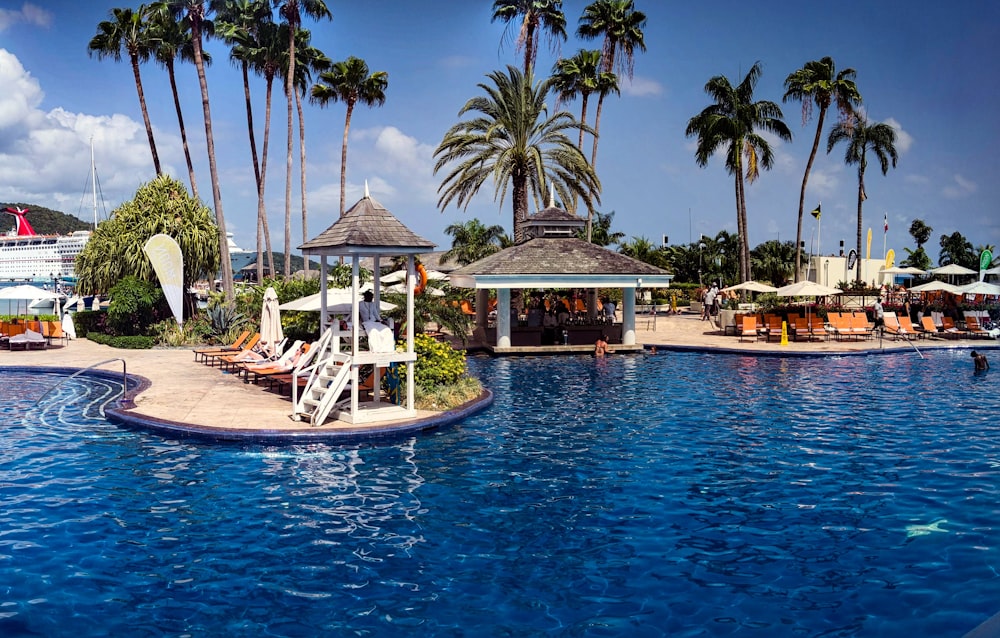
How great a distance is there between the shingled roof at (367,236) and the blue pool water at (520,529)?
3.38 meters

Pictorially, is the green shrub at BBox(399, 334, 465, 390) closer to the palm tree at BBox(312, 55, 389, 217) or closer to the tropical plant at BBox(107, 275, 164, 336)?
the tropical plant at BBox(107, 275, 164, 336)

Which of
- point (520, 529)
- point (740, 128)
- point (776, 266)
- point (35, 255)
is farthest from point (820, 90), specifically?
point (35, 255)

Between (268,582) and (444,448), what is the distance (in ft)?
17.7

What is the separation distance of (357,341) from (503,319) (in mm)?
12978

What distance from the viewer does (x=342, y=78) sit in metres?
48.9

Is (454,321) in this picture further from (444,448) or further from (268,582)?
(268,582)

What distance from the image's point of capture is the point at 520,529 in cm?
915

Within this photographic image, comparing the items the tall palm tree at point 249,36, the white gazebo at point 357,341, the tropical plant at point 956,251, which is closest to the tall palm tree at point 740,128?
the tall palm tree at point 249,36

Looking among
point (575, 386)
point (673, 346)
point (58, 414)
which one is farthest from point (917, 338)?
point (58, 414)

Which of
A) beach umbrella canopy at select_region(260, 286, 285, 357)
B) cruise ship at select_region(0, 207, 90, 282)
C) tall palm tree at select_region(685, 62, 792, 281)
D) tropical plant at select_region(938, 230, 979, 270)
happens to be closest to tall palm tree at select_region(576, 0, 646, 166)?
tall palm tree at select_region(685, 62, 792, 281)

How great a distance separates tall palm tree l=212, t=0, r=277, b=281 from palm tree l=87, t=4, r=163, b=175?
13.2ft

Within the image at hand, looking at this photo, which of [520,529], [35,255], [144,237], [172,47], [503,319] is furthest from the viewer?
[35,255]

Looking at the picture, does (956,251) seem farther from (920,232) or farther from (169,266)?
(169,266)

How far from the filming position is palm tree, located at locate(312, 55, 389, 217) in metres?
48.8
